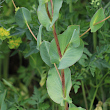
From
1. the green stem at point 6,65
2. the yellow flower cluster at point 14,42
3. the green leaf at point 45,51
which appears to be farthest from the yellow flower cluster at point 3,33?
the green stem at point 6,65

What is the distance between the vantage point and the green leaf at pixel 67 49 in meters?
0.42

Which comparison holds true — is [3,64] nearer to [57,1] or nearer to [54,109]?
[54,109]

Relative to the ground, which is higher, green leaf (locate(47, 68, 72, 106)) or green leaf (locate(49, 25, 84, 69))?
green leaf (locate(49, 25, 84, 69))

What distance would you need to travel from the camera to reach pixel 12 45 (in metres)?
0.70

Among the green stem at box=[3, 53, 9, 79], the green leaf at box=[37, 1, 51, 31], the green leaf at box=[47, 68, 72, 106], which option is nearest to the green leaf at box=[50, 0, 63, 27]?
the green leaf at box=[37, 1, 51, 31]

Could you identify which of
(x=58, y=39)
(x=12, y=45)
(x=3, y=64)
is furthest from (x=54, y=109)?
(x=3, y=64)

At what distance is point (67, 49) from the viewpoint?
44 cm

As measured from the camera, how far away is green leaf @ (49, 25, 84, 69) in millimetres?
422

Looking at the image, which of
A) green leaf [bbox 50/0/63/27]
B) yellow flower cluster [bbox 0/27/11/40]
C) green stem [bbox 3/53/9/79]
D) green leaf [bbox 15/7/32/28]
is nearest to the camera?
green leaf [bbox 50/0/63/27]

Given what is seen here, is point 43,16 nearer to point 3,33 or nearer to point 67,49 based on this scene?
point 67,49

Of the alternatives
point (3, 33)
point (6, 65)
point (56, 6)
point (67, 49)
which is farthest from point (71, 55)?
point (6, 65)

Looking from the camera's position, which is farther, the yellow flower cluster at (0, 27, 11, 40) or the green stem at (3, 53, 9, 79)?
the green stem at (3, 53, 9, 79)

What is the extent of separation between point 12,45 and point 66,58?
1.09 ft

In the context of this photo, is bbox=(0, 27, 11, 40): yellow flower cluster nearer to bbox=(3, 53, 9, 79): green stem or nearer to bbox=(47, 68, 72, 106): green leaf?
bbox=(47, 68, 72, 106): green leaf
